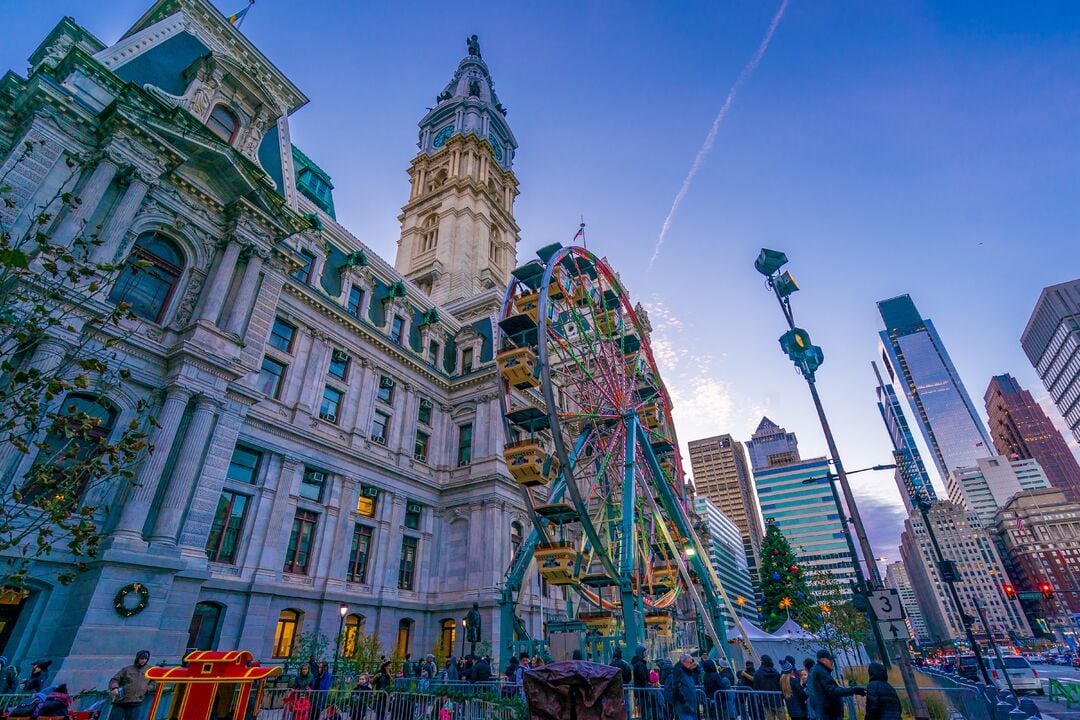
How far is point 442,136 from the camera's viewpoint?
70.5 metres

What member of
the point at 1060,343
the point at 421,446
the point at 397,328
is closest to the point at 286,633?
the point at 421,446

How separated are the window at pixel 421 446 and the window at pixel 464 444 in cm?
221

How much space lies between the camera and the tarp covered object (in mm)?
6465

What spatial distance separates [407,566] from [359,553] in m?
3.69

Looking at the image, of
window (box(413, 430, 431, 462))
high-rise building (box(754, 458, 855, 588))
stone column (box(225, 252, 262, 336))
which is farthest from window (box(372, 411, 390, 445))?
high-rise building (box(754, 458, 855, 588))

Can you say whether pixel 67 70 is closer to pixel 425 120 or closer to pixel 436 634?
pixel 436 634

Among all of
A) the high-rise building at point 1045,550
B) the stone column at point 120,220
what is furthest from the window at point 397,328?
the high-rise building at point 1045,550

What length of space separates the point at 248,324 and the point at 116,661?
13.0 m

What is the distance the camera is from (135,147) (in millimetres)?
20125

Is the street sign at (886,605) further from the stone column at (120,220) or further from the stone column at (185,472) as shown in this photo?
the stone column at (120,220)

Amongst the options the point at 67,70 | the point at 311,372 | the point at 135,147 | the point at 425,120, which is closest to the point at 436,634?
the point at 311,372

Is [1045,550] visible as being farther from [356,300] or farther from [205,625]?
[205,625]

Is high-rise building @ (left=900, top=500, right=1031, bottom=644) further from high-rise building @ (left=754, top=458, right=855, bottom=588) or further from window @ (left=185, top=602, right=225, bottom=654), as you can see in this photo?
window @ (left=185, top=602, right=225, bottom=654)

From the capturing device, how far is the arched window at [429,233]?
194ft
